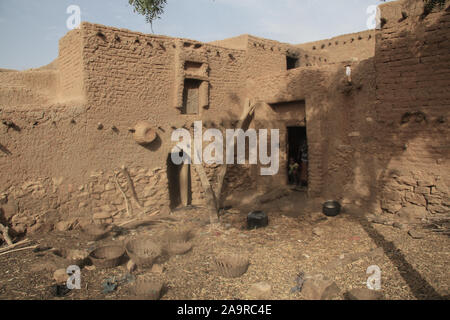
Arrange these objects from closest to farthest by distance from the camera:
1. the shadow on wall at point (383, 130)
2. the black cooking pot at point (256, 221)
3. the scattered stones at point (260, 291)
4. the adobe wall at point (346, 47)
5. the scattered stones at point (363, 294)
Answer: the scattered stones at point (363, 294) → the scattered stones at point (260, 291) → the shadow on wall at point (383, 130) → the black cooking pot at point (256, 221) → the adobe wall at point (346, 47)

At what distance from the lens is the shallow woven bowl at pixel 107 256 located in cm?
583

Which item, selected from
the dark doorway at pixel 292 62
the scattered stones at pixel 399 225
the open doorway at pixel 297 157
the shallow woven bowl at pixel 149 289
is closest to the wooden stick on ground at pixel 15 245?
the shallow woven bowl at pixel 149 289

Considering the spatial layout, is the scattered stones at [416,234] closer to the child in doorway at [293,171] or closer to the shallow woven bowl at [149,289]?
the child in doorway at [293,171]

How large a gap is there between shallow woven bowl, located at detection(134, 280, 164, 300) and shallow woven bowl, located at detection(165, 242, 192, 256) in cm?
134

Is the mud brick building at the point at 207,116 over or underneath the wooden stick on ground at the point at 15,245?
over

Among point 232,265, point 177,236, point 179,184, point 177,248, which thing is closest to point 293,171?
point 179,184

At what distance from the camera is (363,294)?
442 centimetres

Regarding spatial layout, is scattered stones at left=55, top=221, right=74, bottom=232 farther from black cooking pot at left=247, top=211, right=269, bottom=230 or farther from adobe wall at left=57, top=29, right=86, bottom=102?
black cooking pot at left=247, top=211, right=269, bottom=230

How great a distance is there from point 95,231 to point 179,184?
3710 mm

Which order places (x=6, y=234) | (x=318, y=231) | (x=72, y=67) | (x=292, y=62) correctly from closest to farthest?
(x=6, y=234), (x=318, y=231), (x=72, y=67), (x=292, y=62)

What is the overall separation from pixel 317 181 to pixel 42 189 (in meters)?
7.77

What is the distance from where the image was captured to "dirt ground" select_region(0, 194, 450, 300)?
16.0 feet

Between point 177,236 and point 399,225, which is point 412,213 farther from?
point 177,236

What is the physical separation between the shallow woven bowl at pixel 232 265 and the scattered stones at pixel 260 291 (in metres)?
0.52
